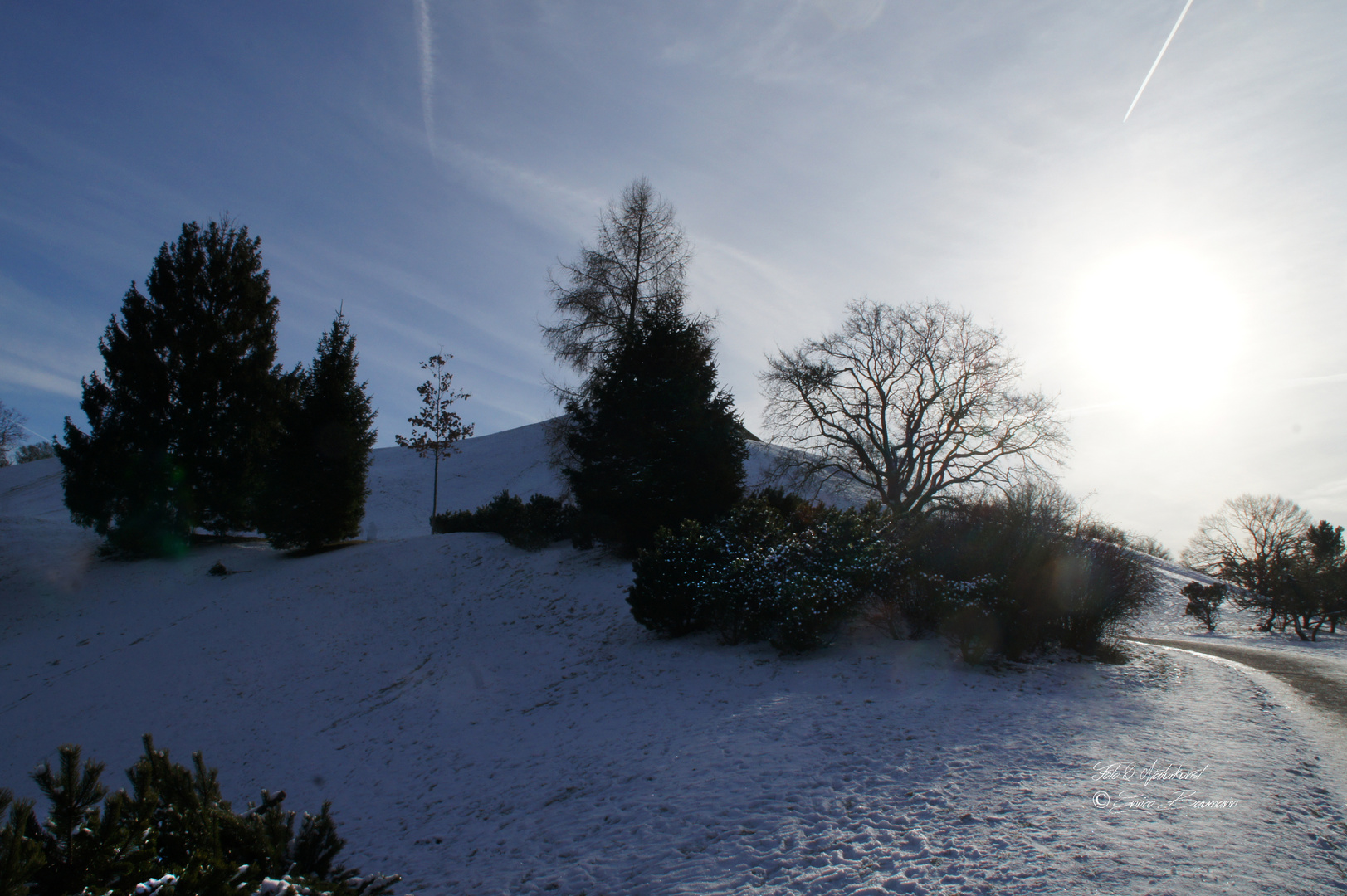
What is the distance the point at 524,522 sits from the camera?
1917 cm

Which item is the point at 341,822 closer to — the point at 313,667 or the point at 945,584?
the point at 313,667

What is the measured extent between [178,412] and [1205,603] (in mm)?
36946

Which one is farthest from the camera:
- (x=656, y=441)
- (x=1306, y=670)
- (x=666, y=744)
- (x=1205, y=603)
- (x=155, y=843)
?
(x=1205, y=603)

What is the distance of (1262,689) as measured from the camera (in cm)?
903

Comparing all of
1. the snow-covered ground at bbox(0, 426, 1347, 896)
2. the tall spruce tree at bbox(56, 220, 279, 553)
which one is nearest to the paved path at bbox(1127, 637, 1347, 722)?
the snow-covered ground at bbox(0, 426, 1347, 896)

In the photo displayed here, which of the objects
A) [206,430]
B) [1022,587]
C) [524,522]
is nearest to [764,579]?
[1022,587]

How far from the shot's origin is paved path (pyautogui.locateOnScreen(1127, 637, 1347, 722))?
8.73m

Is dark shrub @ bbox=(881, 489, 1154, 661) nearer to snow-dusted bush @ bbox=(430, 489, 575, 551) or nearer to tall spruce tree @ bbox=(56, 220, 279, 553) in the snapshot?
snow-dusted bush @ bbox=(430, 489, 575, 551)

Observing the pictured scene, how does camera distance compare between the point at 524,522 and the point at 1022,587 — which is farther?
the point at 524,522

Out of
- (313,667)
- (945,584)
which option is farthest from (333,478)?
(945,584)

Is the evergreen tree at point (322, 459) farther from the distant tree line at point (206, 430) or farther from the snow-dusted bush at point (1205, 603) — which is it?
the snow-dusted bush at point (1205, 603)

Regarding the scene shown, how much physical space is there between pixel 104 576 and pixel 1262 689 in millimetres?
27358

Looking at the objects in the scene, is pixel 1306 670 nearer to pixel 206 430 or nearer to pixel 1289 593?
pixel 1289 593

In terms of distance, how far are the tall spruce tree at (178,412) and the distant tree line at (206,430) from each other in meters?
0.03
